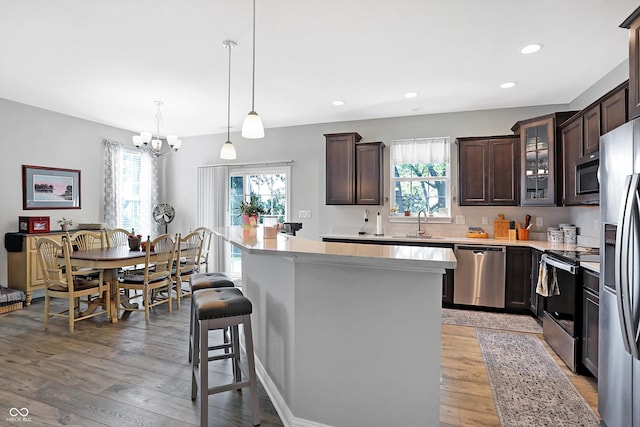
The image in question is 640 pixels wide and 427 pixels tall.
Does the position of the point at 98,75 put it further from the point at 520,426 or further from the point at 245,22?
the point at 520,426

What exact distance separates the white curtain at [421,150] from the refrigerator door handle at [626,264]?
345 cm

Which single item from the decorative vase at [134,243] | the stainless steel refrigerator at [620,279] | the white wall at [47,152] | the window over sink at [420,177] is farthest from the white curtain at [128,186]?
the stainless steel refrigerator at [620,279]

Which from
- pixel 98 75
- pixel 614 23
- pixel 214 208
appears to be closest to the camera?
pixel 614 23

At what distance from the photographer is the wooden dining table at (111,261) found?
12.4 ft

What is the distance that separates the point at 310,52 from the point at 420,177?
9.27 ft

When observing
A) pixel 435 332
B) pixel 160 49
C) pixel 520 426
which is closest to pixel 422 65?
pixel 160 49

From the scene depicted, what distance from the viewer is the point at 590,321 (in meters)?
2.59

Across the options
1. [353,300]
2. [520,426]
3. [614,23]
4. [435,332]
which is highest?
[614,23]

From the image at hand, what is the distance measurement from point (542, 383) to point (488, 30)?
9.28 ft

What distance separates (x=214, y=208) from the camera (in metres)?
6.65

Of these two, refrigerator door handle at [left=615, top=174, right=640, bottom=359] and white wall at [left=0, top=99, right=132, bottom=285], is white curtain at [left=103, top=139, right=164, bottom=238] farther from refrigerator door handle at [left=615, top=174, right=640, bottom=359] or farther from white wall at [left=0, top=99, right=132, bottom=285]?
refrigerator door handle at [left=615, top=174, right=640, bottom=359]

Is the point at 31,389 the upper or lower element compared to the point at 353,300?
lower

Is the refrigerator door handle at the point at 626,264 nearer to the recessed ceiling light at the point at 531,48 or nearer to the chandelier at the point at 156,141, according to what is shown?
the recessed ceiling light at the point at 531,48

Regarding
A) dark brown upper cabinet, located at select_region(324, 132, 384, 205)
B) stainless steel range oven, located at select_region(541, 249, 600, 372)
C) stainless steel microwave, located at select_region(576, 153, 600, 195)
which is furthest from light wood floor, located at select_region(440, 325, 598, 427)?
dark brown upper cabinet, located at select_region(324, 132, 384, 205)
